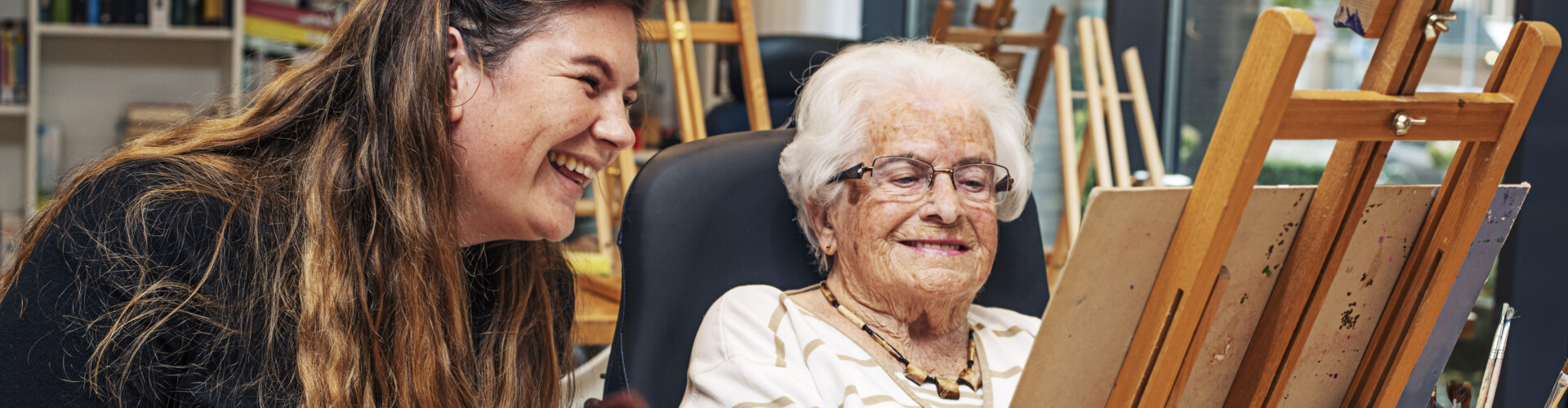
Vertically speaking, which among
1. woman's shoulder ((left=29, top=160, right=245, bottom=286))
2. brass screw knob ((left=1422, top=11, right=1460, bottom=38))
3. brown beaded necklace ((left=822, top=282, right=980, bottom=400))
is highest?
brass screw knob ((left=1422, top=11, right=1460, bottom=38))

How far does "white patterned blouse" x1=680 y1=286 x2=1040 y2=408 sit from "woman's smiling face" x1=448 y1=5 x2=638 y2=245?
332 mm

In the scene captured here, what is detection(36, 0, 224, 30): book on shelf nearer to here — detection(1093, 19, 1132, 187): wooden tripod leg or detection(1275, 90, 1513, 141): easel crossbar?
detection(1093, 19, 1132, 187): wooden tripod leg

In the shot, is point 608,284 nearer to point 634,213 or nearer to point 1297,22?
point 634,213

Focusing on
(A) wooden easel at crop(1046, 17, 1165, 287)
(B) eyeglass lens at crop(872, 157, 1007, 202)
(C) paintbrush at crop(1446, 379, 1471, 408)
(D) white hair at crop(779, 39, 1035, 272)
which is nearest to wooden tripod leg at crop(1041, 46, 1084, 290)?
(A) wooden easel at crop(1046, 17, 1165, 287)

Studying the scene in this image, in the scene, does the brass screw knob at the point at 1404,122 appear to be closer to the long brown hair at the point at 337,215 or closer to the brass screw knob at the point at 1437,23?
the brass screw knob at the point at 1437,23

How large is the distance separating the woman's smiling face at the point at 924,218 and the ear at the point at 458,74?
620mm

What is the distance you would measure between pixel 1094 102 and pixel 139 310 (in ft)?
7.54

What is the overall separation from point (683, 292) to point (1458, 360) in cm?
185

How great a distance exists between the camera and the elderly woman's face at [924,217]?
4.66 feet

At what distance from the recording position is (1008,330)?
1.60 m

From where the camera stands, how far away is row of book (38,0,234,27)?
3.59 m

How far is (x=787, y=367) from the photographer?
136 centimetres

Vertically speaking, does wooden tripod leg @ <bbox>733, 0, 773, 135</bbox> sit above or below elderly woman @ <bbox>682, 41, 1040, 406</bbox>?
above

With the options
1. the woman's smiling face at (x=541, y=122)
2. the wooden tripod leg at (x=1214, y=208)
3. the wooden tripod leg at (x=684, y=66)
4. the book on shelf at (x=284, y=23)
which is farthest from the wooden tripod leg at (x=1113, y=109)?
the book on shelf at (x=284, y=23)
